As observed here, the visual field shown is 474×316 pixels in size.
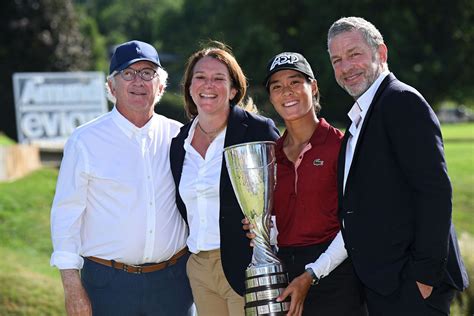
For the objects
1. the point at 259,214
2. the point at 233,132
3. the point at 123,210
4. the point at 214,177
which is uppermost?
the point at 233,132

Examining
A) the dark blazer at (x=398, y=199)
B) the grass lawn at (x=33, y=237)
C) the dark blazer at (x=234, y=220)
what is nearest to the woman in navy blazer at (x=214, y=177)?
the dark blazer at (x=234, y=220)

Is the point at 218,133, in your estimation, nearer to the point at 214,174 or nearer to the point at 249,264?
the point at 214,174

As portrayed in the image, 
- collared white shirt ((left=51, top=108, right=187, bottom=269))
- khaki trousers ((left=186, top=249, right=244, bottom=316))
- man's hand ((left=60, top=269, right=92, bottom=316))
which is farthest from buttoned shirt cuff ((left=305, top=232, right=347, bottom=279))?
man's hand ((left=60, top=269, right=92, bottom=316))

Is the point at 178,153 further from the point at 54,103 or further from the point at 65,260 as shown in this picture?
the point at 54,103

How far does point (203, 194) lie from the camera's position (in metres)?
4.48

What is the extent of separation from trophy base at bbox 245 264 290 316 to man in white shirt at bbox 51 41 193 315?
0.80 meters

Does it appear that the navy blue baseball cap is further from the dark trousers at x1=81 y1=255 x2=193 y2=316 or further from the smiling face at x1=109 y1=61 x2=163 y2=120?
the dark trousers at x1=81 y1=255 x2=193 y2=316

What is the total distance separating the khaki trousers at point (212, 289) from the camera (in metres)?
4.46

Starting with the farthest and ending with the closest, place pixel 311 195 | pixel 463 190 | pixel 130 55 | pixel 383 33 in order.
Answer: pixel 383 33 → pixel 463 190 → pixel 130 55 → pixel 311 195

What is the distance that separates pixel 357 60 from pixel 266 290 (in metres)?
1.33

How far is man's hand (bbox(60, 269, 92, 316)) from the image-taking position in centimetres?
439

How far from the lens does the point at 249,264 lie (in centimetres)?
431

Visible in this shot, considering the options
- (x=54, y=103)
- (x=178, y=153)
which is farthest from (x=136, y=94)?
(x=54, y=103)

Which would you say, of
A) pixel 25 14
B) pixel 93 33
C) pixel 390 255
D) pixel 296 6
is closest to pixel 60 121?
pixel 390 255
